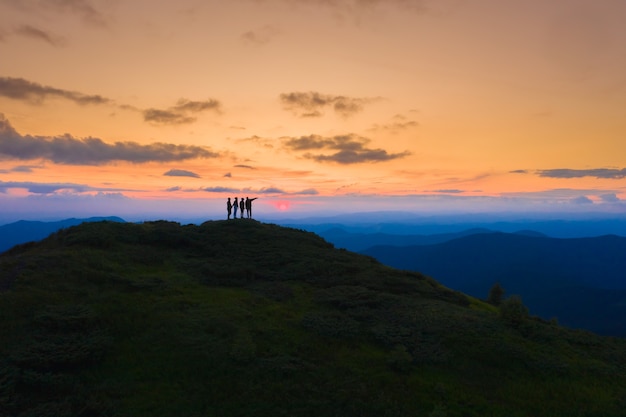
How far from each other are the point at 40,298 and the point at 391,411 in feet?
65.1

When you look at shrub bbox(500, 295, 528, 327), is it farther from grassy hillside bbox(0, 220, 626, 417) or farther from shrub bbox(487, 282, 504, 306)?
shrub bbox(487, 282, 504, 306)

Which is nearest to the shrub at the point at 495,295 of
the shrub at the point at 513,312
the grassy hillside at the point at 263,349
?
the grassy hillside at the point at 263,349

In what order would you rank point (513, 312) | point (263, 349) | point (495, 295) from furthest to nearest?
point (495, 295), point (513, 312), point (263, 349)

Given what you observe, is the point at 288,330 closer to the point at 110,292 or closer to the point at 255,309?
the point at 255,309

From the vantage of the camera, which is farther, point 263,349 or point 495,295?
point 495,295

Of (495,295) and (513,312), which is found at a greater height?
(513,312)

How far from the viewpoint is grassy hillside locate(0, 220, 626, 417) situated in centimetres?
1517

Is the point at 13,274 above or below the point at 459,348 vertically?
above

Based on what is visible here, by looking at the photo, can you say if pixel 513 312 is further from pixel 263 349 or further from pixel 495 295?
pixel 495 295

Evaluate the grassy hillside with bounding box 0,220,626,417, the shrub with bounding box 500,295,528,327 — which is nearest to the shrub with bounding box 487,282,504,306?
the grassy hillside with bounding box 0,220,626,417

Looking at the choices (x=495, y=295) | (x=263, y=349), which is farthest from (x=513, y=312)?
(x=495, y=295)

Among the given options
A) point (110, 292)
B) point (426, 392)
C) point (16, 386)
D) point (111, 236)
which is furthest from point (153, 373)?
point (111, 236)

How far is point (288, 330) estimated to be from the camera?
21312 mm

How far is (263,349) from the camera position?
19.0 m
